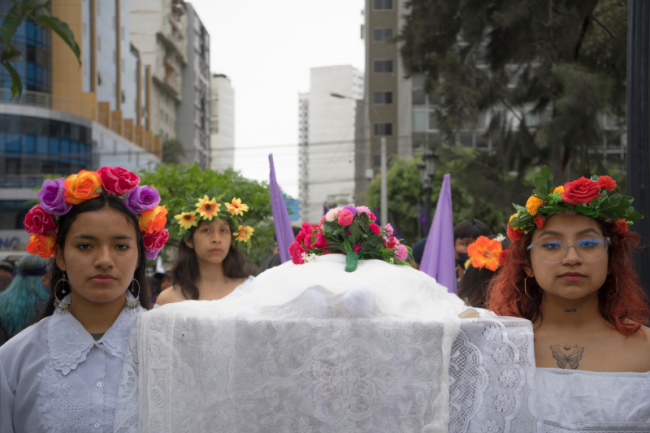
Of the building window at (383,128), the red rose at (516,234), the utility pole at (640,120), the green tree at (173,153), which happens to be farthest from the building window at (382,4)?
the red rose at (516,234)

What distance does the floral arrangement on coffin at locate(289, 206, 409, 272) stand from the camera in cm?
286

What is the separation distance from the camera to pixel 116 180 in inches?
86.5

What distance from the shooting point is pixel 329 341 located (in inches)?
81.6

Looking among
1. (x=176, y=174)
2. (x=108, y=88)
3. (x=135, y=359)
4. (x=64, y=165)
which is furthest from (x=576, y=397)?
(x=108, y=88)

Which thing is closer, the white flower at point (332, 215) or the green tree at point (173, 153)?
the white flower at point (332, 215)

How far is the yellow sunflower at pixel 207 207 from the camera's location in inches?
182

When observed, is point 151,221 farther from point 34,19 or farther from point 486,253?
point 486,253

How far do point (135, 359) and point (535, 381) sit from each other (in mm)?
1345

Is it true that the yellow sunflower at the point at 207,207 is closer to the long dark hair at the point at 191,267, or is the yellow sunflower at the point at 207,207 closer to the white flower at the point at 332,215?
the long dark hair at the point at 191,267

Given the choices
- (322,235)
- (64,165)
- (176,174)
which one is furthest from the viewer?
(64,165)

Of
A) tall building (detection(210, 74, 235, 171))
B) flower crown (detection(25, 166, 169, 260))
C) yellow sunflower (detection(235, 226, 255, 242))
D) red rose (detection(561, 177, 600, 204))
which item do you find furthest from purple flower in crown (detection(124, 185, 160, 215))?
tall building (detection(210, 74, 235, 171))

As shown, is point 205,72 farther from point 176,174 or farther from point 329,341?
point 329,341

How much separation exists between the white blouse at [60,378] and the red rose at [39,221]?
0.30 m

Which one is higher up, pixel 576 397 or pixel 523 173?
pixel 523 173
